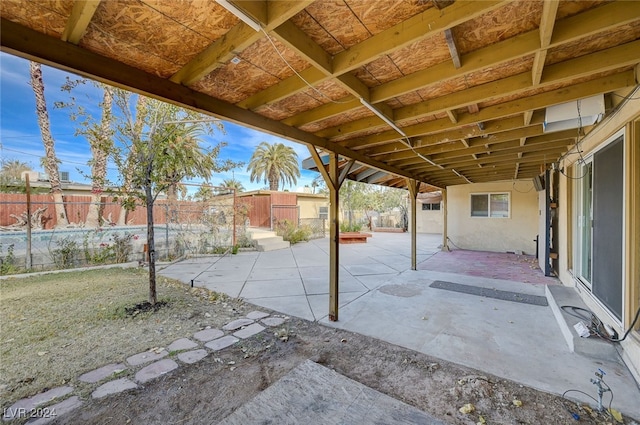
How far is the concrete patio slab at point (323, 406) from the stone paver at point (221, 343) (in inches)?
38.1

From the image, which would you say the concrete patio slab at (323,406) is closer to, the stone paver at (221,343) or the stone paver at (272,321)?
the stone paver at (221,343)

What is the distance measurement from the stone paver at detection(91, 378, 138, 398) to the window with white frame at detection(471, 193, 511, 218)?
35.6 ft

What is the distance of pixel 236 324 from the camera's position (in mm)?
3496

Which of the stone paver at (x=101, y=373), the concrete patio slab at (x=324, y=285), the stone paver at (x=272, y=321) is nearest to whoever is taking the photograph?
the stone paver at (x=101, y=373)

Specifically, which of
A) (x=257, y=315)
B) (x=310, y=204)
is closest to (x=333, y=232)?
(x=257, y=315)

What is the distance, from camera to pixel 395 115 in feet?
10.1

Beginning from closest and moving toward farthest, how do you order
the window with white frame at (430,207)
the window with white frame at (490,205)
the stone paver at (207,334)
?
the stone paver at (207,334)
the window with white frame at (490,205)
the window with white frame at (430,207)

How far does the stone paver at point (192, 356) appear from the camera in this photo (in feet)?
8.69

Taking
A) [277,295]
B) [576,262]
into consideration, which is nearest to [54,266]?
[277,295]

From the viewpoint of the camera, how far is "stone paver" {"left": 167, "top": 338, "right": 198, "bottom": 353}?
2.84 m

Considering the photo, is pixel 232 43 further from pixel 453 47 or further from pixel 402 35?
pixel 453 47

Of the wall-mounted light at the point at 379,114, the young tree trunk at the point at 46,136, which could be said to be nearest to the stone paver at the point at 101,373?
the wall-mounted light at the point at 379,114

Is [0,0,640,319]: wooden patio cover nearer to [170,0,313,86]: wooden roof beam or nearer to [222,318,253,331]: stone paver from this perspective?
[170,0,313,86]: wooden roof beam

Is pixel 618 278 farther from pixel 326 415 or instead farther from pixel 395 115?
pixel 326 415
